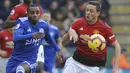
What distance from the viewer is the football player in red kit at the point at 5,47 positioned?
12.8 meters

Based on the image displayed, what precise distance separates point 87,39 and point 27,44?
1.11 metres

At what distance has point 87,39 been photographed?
10.2 meters

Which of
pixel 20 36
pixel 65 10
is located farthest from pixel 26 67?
pixel 65 10

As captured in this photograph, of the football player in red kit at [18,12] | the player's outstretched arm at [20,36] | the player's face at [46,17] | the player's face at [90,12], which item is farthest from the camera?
the player's face at [46,17]

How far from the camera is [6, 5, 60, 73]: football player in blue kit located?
10.2m

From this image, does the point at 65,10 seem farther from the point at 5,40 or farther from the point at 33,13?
the point at 33,13

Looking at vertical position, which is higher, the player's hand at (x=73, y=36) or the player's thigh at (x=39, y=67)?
the player's hand at (x=73, y=36)

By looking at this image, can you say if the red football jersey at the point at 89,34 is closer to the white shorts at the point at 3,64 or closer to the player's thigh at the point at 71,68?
the player's thigh at the point at 71,68

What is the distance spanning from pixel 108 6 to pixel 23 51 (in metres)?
9.80

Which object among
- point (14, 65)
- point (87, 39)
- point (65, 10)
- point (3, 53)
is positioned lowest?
point (65, 10)

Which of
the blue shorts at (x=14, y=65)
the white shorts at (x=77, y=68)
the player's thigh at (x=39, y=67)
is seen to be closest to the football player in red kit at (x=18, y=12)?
the player's thigh at (x=39, y=67)

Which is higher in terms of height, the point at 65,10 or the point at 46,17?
the point at 46,17

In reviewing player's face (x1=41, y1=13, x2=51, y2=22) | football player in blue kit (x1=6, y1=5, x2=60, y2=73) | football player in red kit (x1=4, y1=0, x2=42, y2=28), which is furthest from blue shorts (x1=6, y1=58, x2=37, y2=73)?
player's face (x1=41, y1=13, x2=51, y2=22)

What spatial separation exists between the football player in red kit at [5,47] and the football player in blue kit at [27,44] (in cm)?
218
